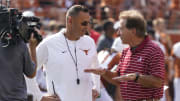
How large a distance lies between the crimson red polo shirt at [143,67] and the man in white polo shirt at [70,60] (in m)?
0.72

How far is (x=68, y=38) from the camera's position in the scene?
18.5 feet

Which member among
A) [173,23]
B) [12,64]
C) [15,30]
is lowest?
[173,23]

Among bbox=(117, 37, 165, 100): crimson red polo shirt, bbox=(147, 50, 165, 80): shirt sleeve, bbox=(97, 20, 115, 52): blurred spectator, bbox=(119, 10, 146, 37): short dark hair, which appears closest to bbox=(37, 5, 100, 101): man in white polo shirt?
bbox=(117, 37, 165, 100): crimson red polo shirt

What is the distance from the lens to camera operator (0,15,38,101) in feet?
16.1

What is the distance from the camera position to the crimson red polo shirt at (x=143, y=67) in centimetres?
476

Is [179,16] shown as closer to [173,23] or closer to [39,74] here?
[173,23]

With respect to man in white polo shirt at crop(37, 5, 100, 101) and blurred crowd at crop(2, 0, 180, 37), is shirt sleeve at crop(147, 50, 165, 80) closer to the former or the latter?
man in white polo shirt at crop(37, 5, 100, 101)

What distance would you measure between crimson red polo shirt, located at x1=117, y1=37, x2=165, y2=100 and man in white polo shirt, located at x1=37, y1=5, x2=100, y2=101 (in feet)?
2.36

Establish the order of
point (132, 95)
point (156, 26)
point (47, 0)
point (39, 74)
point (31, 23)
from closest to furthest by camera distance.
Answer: point (132, 95)
point (31, 23)
point (39, 74)
point (156, 26)
point (47, 0)

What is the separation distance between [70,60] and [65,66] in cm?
9

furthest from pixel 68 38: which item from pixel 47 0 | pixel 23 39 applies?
pixel 47 0

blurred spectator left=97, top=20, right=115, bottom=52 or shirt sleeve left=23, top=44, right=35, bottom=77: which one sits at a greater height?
shirt sleeve left=23, top=44, right=35, bottom=77

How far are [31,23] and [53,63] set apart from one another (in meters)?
0.56

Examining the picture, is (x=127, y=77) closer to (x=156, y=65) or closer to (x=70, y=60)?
(x=156, y=65)
